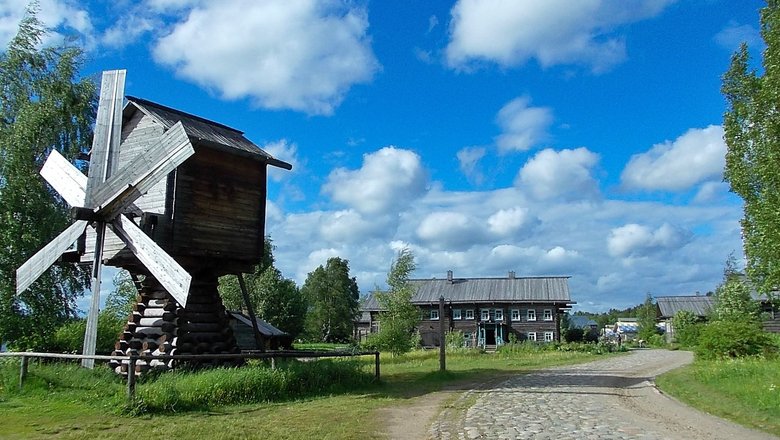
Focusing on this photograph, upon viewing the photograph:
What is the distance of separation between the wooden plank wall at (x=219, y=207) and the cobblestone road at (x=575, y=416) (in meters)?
7.53

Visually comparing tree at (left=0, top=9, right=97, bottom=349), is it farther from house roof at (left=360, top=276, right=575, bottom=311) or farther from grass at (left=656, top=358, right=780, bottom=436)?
house roof at (left=360, top=276, right=575, bottom=311)

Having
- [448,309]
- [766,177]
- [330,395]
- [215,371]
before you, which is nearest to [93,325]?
[215,371]

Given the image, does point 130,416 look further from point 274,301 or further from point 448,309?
point 448,309

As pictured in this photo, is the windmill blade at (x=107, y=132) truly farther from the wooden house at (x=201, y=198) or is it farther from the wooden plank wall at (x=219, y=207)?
the wooden plank wall at (x=219, y=207)

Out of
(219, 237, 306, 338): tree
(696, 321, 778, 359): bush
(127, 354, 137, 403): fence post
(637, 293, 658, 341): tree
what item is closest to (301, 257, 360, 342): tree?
(219, 237, 306, 338): tree

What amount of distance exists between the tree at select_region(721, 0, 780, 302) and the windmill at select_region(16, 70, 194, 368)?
1778 cm

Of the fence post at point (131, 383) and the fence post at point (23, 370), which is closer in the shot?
the fence post at point (131, 383)

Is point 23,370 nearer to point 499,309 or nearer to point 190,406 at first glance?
point 190,406

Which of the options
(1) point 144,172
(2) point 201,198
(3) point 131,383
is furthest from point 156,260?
(3) point 131,383

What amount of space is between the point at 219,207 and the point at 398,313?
67.9 feet

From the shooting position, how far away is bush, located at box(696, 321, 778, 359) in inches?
905

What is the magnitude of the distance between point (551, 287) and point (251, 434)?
51891 millimetres

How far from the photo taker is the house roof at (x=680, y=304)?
67250 millimetres

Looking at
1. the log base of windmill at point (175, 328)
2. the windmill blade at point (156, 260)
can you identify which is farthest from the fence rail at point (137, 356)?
the windmill blade at point (156, 260)
